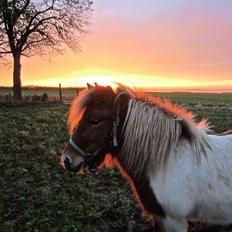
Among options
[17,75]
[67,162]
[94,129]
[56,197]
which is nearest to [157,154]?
[94,129]

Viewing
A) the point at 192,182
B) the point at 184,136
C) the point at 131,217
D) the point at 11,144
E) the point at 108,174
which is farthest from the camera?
the point at 11,144

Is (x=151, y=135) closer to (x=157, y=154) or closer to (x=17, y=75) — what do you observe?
(x=157, y=154)

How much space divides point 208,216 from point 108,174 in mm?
3919

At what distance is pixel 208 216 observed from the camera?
3.64m

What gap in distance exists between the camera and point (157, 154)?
362 cm

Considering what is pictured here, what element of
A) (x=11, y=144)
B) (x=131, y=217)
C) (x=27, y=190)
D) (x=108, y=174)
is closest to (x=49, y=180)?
(x=27, y=190)

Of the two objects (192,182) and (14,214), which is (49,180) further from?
(192,182)

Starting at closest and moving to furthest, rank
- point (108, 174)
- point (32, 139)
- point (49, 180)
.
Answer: point (49, 180) < point (108, 174) < point (32, 139)

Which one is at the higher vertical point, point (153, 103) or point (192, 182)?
point (153, 103)

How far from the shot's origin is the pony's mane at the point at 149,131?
3.62 m

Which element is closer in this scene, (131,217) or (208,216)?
(208,216)

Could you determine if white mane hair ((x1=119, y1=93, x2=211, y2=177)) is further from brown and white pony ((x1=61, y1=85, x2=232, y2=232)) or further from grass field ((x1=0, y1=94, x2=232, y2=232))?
grass field ((x1=0, y1=94, x2=232, y2=232))

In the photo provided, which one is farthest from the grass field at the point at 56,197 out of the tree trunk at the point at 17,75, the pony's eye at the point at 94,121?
the tree trunk at the point at 17,75

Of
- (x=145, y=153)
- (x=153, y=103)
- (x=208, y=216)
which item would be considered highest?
(x=153, y=103)
